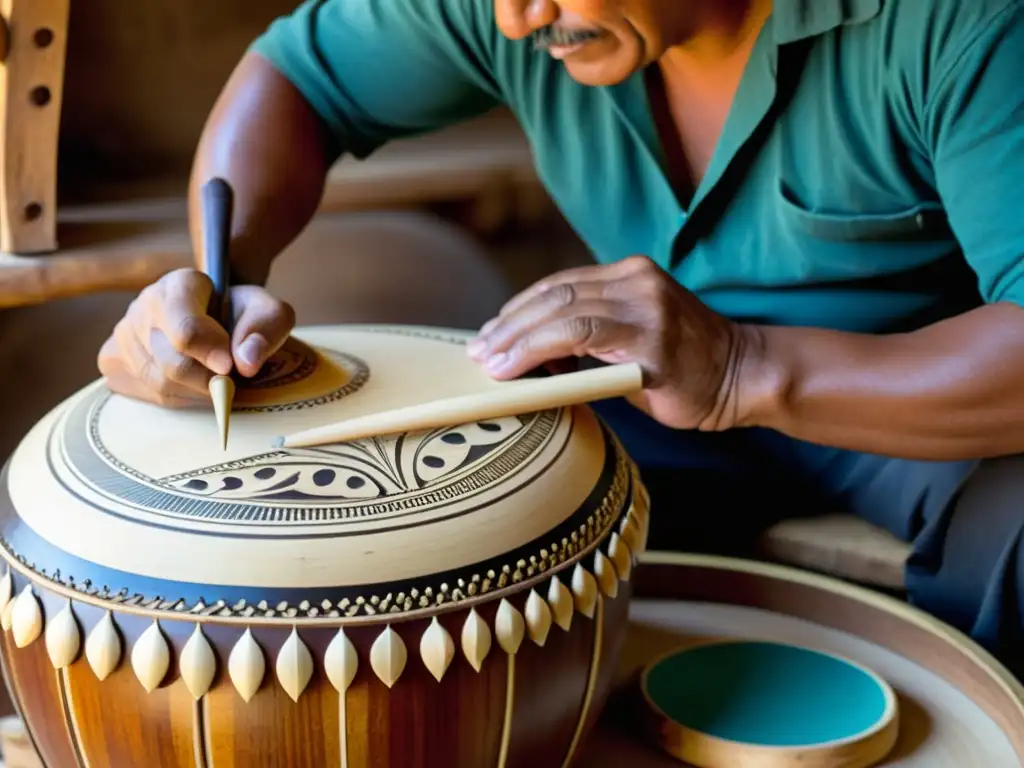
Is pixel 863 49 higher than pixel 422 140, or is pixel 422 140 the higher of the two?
pixel 863 49

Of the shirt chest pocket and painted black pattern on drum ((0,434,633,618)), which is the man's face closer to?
the shirt chest pocket

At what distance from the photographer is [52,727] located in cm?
77

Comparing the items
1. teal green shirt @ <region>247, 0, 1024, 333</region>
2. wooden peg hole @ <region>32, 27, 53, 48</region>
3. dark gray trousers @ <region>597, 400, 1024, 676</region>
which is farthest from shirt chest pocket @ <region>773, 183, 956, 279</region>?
wooden peg hole @ <region>32, 27, 53, 48</region>

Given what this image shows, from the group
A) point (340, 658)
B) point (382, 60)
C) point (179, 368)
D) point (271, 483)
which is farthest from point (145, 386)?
point (382, 60)

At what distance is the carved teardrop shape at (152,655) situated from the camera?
2.23 feet

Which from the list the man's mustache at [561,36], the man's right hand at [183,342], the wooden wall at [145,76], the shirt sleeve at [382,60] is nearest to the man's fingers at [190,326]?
the man's right hand at [183,342]

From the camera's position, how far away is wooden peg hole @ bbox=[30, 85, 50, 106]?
1.36 metres

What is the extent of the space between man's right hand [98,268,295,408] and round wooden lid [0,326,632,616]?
0.06ft

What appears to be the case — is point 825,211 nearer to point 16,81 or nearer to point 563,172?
point 563,172

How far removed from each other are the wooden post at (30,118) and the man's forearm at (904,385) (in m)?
0.92

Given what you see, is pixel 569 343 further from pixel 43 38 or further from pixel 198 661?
pixel 43 38

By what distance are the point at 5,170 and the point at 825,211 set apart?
3.23ft

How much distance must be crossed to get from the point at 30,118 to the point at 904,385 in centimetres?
106

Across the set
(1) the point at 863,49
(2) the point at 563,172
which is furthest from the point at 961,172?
(2) the point at 563,172
